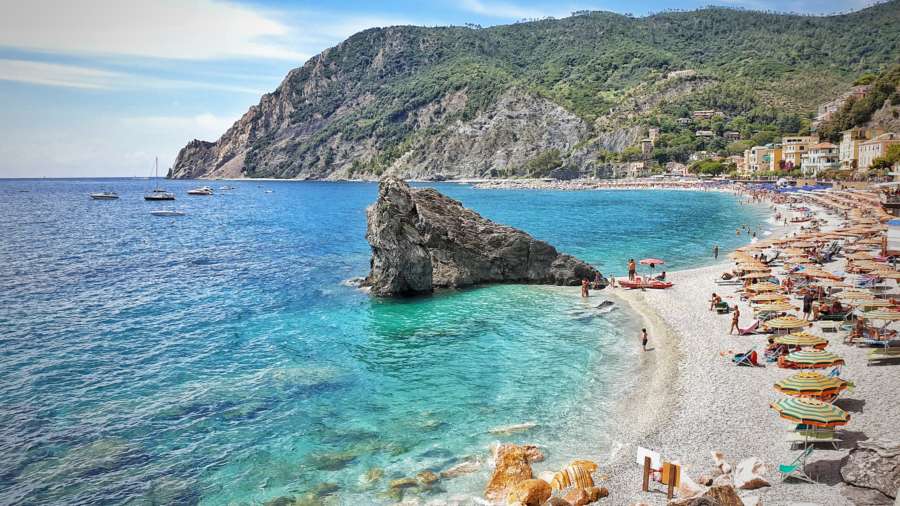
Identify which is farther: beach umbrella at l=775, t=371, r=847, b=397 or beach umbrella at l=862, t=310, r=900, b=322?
beach umbrella at l=862, t=310, r=900, b=322

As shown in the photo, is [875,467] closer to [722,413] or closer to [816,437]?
[816,437]

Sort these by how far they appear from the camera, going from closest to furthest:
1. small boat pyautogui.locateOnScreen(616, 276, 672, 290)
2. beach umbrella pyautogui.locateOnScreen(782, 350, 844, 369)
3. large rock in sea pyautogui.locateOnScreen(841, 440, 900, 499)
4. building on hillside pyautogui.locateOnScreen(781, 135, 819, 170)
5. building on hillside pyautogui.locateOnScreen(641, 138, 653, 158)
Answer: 1. large rock in sea pyautogui.locateOnScreen(841, 440, 900, 499)
2. beach umbrella pyautogui.locateOnScreen(782, 350, 844, 369)
3. small boat pyautogui.locateOnScreen(616, 276, 672, 290)
4. building on hillside pyautogui.locateOnScreen(781, 135, 819, 170)
5. building on hillside pyautogui.locateOnScreen(641, 138, 653, 158)

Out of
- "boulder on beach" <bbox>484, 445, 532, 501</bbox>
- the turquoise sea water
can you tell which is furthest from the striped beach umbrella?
"boulder on beach" <bbox>484, 445, 532, 501</bbox>

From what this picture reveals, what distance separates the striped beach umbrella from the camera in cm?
1413

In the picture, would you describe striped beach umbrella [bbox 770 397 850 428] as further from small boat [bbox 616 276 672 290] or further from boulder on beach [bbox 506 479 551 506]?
small boat [bbox 616 276 672 290]

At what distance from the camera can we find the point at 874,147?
Answer: 9056 centimetres

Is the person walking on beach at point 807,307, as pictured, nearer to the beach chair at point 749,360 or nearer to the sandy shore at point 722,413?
the sandy shore at point 722,413

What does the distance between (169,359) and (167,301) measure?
1214 centimetres

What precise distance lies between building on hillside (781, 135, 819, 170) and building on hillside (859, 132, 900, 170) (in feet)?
106

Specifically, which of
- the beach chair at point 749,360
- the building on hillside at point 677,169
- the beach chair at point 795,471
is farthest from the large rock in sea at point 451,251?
the building on hillside at point 677,169

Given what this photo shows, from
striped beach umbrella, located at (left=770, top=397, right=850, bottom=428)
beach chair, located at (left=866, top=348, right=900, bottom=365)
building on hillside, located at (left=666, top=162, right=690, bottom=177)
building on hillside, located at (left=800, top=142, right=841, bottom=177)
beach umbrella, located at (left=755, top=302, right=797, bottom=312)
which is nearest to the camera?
striped beach umbrella, located at (left=770, top=397, right=850, bottom=428)

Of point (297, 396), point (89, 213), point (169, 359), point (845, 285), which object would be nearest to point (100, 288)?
point (169, 359)

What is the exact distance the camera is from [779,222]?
6950cm

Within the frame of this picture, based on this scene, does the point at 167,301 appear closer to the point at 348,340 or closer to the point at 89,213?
the point at 348,340
